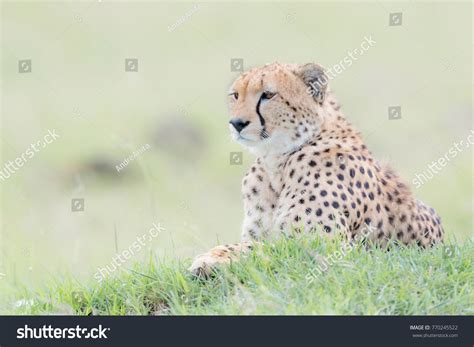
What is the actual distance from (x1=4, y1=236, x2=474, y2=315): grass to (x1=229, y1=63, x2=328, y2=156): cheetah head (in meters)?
0.79

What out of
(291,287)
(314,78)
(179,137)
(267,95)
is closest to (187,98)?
(179,137)

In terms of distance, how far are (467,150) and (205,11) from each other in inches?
166

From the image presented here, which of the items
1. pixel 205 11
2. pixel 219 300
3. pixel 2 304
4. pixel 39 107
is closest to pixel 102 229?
pixel 39 107

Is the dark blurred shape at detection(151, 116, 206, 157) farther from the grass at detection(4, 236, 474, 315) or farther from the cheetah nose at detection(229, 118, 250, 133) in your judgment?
the grass at detection(4, 236, 474, 315)

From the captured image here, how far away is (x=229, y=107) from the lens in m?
6.77

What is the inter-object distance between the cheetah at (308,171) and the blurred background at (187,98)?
13.2ft

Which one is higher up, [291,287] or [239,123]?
[239,123]

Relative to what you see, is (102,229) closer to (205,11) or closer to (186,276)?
(205,11)

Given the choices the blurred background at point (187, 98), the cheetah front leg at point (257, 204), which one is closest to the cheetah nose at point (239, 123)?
the cheetah front leg at point (257, 204)

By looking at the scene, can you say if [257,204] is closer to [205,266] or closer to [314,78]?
[314,78]

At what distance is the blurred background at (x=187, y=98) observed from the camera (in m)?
11.9

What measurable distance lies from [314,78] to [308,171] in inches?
24.6

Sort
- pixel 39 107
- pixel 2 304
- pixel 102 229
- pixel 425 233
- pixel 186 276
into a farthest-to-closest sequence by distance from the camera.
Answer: pixel 39 107
pixel 102 229
pixel 425 233
pixel 2 304
pixel 186 276

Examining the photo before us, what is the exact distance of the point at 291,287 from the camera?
537 centimetres
